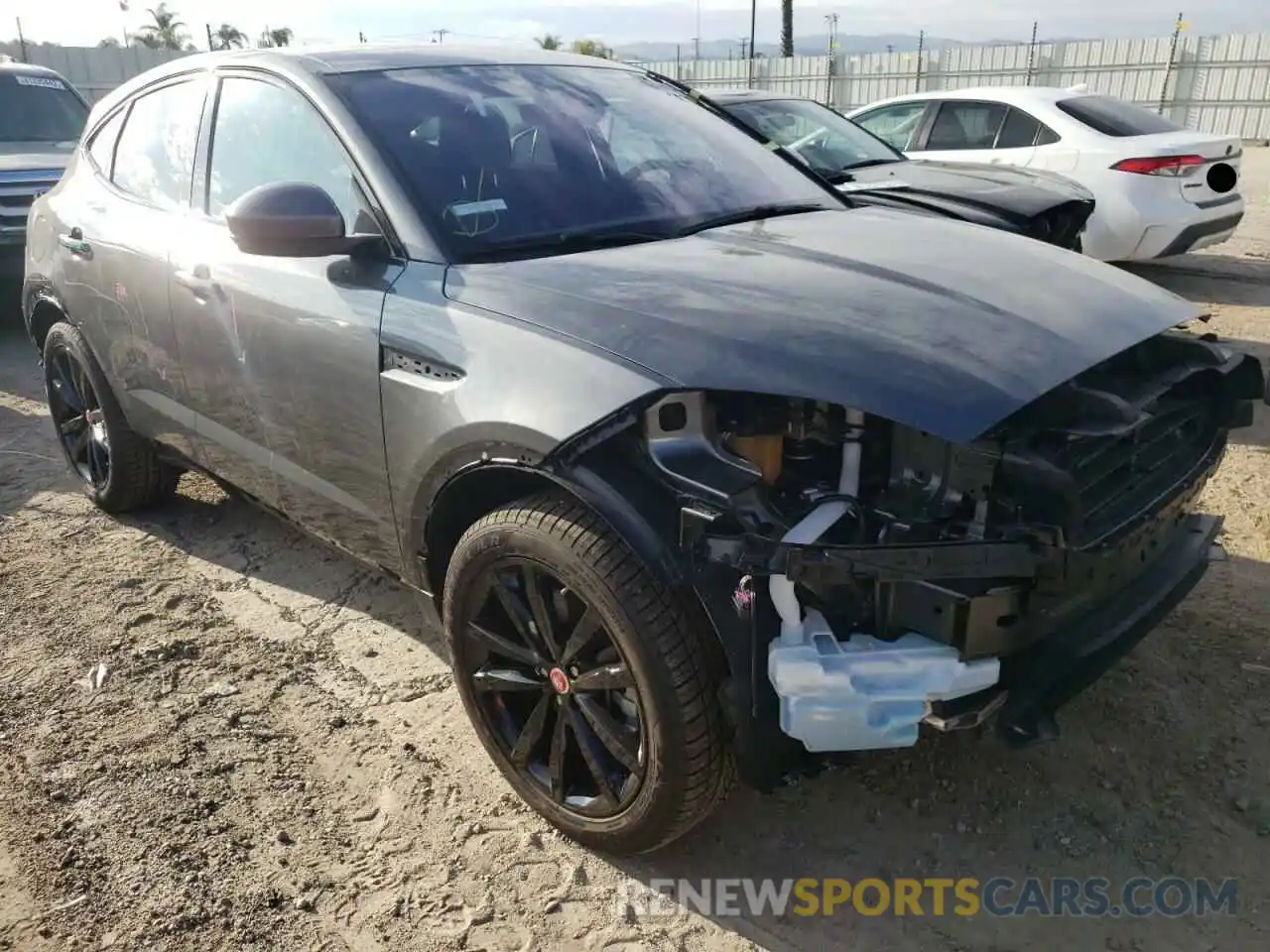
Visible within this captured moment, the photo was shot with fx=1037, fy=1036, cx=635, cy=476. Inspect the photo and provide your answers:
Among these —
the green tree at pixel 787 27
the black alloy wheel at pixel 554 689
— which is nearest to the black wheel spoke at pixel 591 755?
the black alloy wheel at pixel 554 689

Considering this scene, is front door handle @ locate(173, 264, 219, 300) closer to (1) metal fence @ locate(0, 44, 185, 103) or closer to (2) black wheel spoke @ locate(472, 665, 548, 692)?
(2) black wheel spoke @ locate(472, 665, 548, 692)

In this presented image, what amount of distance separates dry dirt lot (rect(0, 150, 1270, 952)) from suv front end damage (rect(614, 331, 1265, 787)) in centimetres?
33

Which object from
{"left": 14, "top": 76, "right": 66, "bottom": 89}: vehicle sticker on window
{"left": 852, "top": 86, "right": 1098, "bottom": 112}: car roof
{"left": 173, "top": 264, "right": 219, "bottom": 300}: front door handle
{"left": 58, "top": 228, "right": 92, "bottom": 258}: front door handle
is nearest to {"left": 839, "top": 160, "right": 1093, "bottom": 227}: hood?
{"left": 852, "top": 86, "right": 1098, "bottom": 112}: car roof

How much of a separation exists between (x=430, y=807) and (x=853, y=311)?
166cm

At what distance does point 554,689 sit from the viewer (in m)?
2.50

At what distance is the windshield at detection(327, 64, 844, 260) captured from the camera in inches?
109

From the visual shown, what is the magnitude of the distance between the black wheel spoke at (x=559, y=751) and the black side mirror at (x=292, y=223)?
1.31 meters

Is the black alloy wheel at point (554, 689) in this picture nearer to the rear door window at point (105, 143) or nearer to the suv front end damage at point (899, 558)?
the suv front end damage at point (899, 558)

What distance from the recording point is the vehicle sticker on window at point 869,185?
6.03m

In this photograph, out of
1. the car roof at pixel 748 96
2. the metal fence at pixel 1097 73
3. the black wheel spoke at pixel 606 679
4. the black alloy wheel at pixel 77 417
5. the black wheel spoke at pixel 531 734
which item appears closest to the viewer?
the black wheel spoke at pixel 606 679

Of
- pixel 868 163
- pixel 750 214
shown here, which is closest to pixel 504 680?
pixel 750 214

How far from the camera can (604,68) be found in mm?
3646

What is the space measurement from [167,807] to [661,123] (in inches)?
99.1

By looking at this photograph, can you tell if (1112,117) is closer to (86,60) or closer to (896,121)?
(896,121)
